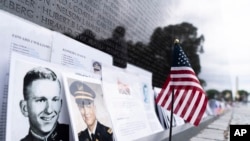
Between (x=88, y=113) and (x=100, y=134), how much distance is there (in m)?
0.21

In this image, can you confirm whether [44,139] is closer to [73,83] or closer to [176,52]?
[73,83]

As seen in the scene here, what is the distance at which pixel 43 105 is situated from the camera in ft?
6.97

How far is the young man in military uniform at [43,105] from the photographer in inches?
79.1

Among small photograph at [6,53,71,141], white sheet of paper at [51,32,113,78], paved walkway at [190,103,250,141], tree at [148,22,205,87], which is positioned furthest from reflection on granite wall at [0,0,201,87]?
paved walkway at [190,103,250,141]

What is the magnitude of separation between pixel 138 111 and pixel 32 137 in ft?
6.58

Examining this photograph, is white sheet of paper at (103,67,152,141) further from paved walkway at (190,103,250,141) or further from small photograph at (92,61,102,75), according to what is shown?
paved walkway at (190,103,250,141)

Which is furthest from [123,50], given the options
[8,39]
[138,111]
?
[8,39]

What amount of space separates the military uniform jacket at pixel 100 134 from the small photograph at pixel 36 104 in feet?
0.36

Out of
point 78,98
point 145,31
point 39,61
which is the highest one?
point 145,31

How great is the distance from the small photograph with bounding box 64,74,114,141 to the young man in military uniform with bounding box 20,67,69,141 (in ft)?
0.27

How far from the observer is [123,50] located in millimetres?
4906

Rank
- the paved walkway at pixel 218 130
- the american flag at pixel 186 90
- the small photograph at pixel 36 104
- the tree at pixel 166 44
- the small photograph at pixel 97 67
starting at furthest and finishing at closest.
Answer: the tree at pixel 166 44 → the paved walkway at pixel 218 130 → the american flag at pixel 186 90 → the small photograph at pixel 97 67 → the small photograph at pixel 36 104

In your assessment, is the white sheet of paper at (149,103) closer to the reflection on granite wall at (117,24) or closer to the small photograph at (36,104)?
the reflection on granite wall at (117,24)

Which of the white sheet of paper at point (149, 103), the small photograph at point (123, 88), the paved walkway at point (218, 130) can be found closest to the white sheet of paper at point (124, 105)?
the small photograph at point (123, 88)
